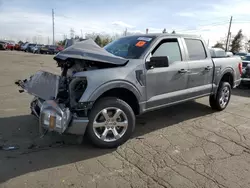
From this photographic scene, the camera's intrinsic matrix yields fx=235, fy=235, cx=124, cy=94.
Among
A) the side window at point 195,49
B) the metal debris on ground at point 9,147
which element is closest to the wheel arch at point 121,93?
the metal debris on ground at point 9,147

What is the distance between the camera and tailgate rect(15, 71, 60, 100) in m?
3.67

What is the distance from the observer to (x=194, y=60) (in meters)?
5.15

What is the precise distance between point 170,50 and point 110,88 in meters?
1.71

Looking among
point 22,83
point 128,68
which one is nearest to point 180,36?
point 128,68

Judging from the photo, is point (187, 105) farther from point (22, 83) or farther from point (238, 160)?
point (22, 83)

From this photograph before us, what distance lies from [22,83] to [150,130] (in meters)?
2.59

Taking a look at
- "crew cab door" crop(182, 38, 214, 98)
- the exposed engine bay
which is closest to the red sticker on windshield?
the exposed engine bay

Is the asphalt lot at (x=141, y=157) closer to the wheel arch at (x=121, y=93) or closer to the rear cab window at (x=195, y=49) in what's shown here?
the wheel arch at (x=121, y=93)

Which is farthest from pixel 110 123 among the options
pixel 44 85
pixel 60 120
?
pixel 44 85

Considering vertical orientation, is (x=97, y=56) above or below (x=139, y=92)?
above

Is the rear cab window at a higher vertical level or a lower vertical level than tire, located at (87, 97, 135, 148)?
higher

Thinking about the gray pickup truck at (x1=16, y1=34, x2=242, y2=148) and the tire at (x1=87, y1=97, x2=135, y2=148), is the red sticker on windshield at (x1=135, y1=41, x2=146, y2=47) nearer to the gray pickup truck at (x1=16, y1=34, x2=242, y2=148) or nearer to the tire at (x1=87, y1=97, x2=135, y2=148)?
the gray pickup truck at (x1=16, y1=34, x2=242, y2=148)

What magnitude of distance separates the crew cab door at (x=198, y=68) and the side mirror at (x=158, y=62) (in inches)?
45.7

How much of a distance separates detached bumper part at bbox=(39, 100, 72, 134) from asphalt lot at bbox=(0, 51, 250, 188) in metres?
0.49
